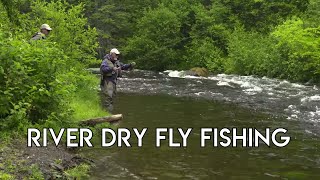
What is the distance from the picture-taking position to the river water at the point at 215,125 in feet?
26.2

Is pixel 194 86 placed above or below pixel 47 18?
below

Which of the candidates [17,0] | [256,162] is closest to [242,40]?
[17,0]

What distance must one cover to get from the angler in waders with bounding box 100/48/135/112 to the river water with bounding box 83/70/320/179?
899 millimetres

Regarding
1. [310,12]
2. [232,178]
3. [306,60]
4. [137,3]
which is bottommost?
[232,178]

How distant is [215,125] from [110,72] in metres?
3.46

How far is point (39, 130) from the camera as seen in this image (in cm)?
848

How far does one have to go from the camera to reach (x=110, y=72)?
1358 cm

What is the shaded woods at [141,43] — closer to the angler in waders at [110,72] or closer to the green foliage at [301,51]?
the green foliage at [301,51]

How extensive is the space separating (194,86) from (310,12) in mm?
12322

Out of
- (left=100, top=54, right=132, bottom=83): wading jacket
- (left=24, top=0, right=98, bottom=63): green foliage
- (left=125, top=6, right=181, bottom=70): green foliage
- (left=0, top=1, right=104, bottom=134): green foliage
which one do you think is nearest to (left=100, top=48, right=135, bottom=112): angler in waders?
(left=100, top=54, right=132, bottom=83): wading jacket

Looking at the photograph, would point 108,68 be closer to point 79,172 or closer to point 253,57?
point 79,172

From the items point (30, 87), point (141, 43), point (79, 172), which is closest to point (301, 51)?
point (30, 87)

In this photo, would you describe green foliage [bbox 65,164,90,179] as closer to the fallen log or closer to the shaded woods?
the shaded woods

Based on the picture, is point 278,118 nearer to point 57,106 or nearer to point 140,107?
point 140,107
